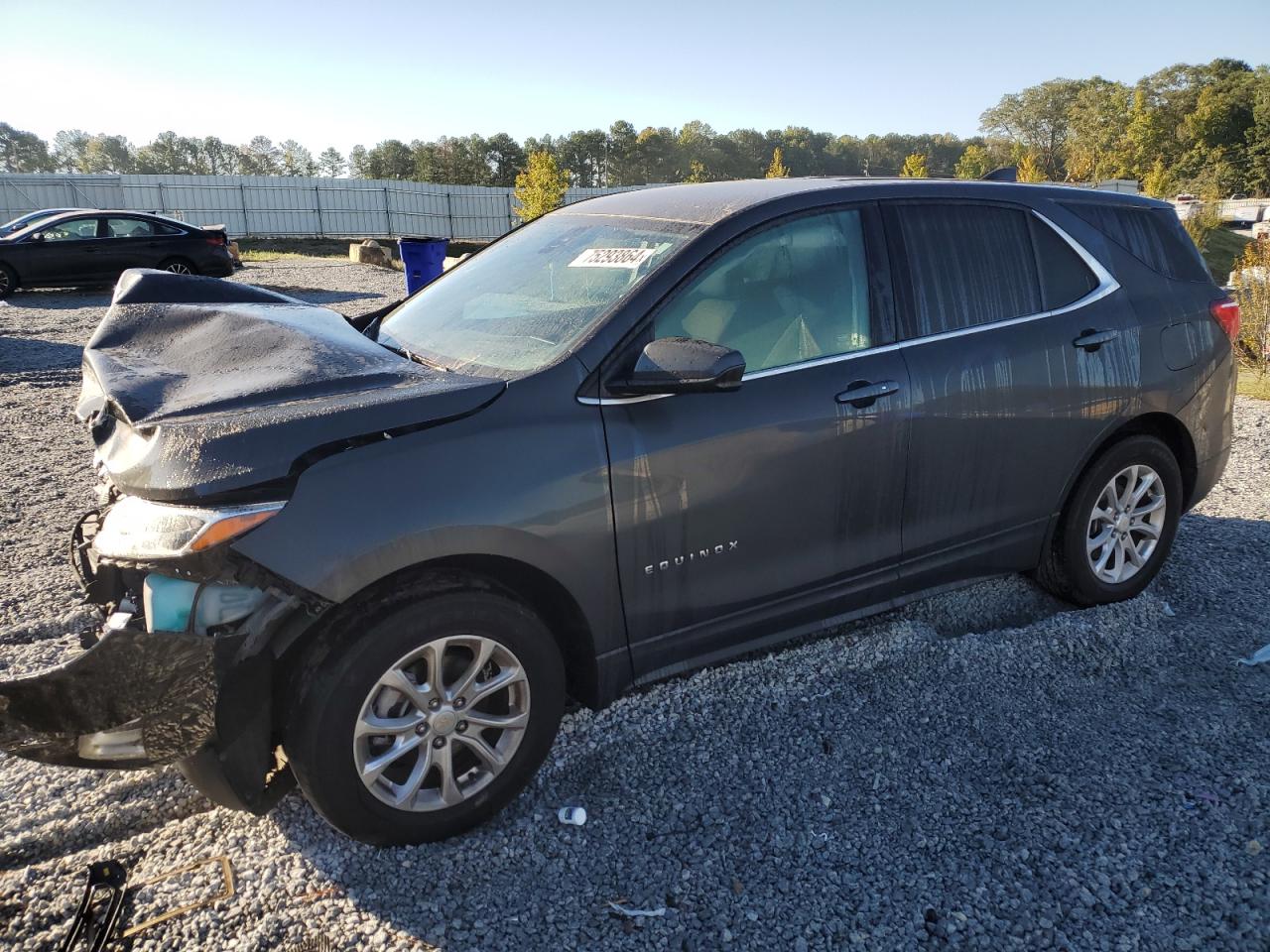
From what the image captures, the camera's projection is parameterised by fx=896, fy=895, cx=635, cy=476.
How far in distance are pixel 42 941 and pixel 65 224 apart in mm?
16645

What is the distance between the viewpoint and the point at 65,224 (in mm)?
15516

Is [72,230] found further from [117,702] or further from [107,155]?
[107,155]

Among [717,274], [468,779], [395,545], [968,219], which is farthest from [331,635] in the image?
[968,219]

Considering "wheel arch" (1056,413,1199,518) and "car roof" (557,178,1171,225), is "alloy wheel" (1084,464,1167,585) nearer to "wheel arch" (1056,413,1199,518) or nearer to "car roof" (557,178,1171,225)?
"wheel arch" (1056,413,1199,518)

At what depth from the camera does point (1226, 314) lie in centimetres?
411

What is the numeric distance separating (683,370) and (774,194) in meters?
0.97

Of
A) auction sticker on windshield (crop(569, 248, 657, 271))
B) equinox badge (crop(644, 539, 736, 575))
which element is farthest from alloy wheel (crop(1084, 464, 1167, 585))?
auction sticker on windshield (crop(569, 248, 657, 271))

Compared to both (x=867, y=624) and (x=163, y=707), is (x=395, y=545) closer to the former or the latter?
(x=163, y=707)

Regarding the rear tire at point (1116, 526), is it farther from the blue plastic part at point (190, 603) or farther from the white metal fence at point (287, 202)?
the white metal fence at point (287, 202)

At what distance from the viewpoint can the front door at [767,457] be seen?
2750 millimetres

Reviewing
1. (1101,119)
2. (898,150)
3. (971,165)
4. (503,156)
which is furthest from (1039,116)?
(503,156)

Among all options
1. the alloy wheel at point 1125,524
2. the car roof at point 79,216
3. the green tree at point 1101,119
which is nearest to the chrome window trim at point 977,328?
the alloy wheel at point 1125,524

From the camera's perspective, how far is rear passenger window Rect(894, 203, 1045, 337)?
3.35 metres

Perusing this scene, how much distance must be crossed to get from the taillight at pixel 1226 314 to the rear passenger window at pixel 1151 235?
0.14 metres
